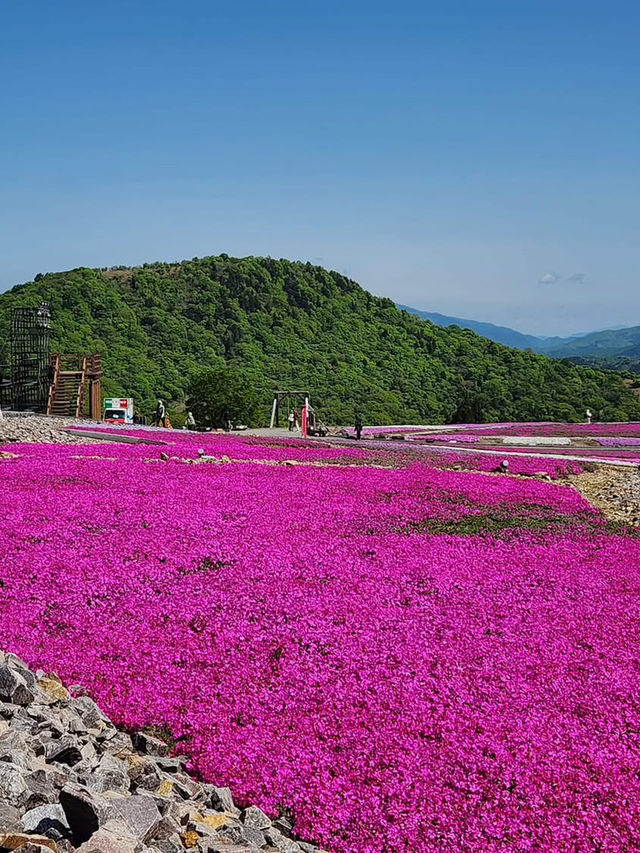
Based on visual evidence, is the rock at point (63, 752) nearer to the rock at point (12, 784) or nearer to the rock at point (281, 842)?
→ the rock at point (12, 784)

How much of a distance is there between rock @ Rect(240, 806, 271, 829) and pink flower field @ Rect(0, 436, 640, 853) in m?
0.23

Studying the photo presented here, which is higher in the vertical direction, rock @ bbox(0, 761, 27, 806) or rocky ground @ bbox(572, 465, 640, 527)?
rocky ground @ bbox(572, 465, 640, 527)

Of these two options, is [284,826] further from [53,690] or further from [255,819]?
[53,690]

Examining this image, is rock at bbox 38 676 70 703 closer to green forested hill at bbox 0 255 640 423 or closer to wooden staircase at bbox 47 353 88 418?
wooden staircase at bbox 47 353 88 418

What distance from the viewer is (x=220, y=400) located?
65688 mm

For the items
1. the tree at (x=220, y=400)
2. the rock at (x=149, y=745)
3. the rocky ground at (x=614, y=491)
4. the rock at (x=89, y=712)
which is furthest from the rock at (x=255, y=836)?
the tree at (x=220, y=400)

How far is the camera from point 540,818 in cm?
599

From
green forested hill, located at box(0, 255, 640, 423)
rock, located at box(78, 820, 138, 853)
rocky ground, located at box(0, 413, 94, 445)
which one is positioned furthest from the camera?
green forested hill, located at box(0, 255, 640, 423)

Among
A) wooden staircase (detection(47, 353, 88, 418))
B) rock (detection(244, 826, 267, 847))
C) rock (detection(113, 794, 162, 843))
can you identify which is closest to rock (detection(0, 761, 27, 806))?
rock (detection(113, 794, 162, 843))

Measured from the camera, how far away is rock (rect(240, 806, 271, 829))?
5711 mm

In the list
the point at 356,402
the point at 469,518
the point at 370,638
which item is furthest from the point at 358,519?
the point at 356,402

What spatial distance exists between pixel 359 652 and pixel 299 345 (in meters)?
96.1

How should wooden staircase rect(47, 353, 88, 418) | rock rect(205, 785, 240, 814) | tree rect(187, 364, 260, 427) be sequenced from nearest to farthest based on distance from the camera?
rock rect(205, 785, 240, 814)
wooden staircase rect(47, 353, 88, 418)
tree rect(187, 364, 260, 427)

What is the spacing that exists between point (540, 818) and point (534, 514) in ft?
40.9
